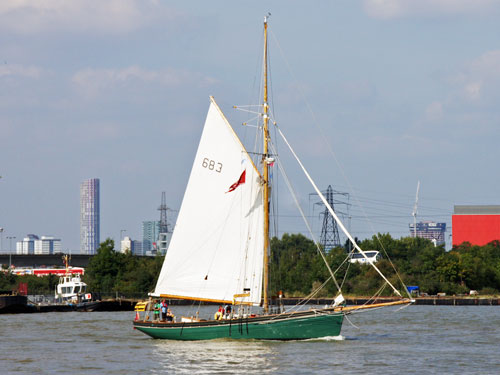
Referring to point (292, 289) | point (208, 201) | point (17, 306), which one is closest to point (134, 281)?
point (292, 289)

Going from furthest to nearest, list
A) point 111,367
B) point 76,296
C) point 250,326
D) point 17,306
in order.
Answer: point 76,296
point 17,306
point 250,326
point 111,367

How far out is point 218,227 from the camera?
65.0 meters

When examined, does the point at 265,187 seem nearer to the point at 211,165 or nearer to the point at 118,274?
the point at 211,165

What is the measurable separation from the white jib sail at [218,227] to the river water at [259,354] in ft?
14.4

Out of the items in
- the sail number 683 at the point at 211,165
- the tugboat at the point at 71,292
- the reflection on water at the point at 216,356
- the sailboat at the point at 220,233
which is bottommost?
the reflection on water at the point at 216,356

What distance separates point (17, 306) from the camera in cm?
12131

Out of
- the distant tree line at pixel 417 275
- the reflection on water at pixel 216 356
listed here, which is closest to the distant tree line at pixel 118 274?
the distant tree line at pixel 417 275

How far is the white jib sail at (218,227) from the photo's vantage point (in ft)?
210

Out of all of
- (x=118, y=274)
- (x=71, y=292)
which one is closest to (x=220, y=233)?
(x=71, y=292)

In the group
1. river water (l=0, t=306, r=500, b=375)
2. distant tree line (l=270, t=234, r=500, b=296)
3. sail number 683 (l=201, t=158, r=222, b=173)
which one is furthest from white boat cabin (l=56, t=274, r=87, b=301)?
sail number 683 (l=201, t=158, r=222, b=173)

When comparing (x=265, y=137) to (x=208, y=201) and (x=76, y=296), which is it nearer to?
(x=208, y=201)

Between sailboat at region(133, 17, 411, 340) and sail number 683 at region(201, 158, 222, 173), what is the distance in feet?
0.23

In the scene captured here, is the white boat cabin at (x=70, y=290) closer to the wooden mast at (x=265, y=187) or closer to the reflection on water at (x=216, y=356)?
the reflection on water at (x=216, y=356)

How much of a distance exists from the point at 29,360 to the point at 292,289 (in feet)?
388
